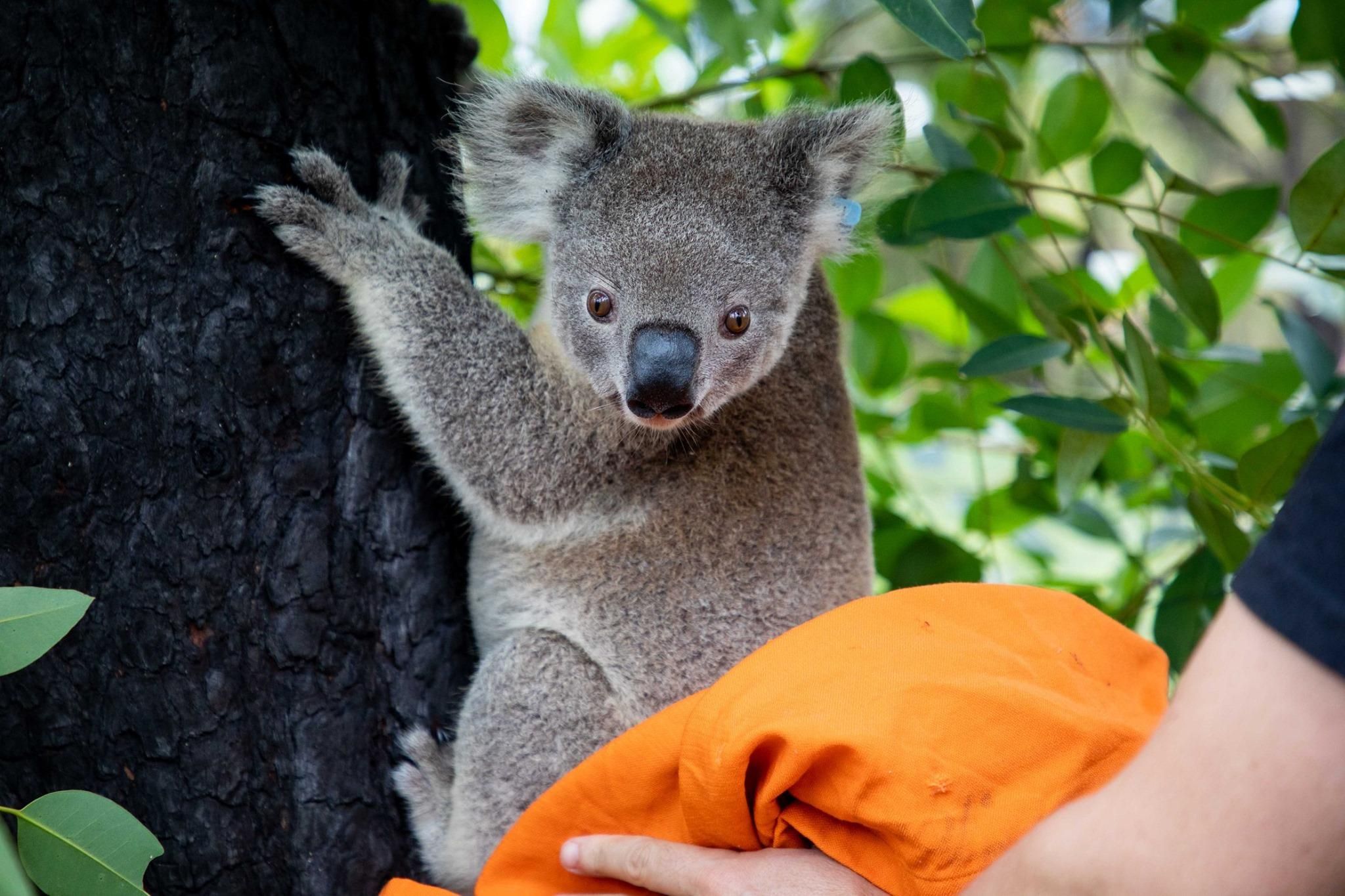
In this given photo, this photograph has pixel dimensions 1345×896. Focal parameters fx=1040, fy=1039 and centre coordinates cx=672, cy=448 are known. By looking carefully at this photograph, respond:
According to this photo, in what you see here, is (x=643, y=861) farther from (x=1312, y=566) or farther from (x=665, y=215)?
(x=665, y=215)

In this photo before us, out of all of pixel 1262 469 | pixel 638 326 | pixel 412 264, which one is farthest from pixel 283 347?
pixel 1262 469

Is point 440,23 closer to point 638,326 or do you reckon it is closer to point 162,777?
point 638,326

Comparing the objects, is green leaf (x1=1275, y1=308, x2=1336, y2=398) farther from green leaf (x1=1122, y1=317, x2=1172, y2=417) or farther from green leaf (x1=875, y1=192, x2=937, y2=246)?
green leaf (x1=875, y1=192, x2=937, y2=246)

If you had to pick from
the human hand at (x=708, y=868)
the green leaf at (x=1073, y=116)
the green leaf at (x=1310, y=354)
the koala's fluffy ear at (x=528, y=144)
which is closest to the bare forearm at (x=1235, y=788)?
the human hand at (x=708, y=868)

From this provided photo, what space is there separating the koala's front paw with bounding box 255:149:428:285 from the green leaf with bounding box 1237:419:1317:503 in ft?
6.26

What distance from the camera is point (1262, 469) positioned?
2.29 m

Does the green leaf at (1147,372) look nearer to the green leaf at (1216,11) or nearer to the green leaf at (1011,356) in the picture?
the green leaf at (1011,356)

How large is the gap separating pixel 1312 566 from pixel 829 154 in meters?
1.66

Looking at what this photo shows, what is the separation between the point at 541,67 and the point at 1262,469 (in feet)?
7.45

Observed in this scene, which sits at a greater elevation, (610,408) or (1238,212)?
(1238,212)

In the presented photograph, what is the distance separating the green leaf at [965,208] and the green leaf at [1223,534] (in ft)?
2.60

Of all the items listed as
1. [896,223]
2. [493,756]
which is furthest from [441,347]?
[896,223]

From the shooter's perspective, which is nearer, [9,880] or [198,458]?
[9,880]

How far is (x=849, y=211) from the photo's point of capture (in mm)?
2479
